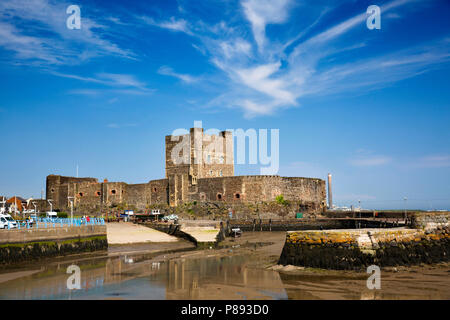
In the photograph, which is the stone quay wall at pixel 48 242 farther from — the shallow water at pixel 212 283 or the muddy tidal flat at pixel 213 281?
the shallow water at pixel 212 283

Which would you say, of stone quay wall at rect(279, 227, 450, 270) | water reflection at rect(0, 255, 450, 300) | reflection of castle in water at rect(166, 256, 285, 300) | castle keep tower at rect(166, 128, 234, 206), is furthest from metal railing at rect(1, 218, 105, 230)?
castle keep tower at rect(166, 128, 234, 206)

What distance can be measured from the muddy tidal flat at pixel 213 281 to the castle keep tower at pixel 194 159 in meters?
25.0

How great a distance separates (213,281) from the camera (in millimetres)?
11797

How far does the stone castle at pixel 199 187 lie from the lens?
39875mm

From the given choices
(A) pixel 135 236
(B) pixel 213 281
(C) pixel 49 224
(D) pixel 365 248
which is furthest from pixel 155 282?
(A) pixel 135 236

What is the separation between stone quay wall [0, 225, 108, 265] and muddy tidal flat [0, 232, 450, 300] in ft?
2.08

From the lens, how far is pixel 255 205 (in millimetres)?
39000

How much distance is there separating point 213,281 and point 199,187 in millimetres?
30093

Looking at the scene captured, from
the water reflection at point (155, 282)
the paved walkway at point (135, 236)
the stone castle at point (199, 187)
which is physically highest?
the stone castle at point (199, 187)

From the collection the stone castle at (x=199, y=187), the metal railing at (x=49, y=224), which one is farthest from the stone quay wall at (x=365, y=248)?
the stone castle at (x=199, y=187)

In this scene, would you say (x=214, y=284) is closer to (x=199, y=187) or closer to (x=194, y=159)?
(x=199, y=187)

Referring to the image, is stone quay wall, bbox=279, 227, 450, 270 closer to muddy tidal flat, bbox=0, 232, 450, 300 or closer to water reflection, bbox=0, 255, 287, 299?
muddy tidal flat, bbox=0, 232, 450, 300

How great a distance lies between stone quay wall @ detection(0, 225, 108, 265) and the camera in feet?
50.9
